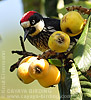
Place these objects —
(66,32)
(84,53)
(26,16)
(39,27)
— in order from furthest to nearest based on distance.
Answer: (39,27)
(26,16)
(66,32)
(84,53)

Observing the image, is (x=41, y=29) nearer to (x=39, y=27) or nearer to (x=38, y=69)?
(x=39, y=27)

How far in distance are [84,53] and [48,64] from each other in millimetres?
168

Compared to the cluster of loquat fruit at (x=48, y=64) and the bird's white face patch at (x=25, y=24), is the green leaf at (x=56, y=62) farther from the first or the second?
the bird's white face patch at (x=25, y=24)

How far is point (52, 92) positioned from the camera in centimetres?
333

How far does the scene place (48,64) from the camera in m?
1.04

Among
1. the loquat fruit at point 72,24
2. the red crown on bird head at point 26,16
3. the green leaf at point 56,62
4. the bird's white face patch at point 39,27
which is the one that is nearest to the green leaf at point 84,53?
the loquat fruit at point 72,24

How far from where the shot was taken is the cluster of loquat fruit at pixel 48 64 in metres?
1.00

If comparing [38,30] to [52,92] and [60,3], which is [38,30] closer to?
[60,3]

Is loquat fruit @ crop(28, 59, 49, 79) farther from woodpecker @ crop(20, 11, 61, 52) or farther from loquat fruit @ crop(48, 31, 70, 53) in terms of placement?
woodpecker @ crop(20, 11, 61, 52)

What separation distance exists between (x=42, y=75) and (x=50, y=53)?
0.12 m

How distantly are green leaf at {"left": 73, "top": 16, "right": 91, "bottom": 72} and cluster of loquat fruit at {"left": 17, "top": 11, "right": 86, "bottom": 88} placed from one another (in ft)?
0.15

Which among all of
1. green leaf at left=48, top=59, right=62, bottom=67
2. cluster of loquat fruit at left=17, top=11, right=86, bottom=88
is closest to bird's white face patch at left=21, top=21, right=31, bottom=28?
green leaf at left=48, top=59, right=62, bottom=67

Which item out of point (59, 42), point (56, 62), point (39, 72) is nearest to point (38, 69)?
point (39, 72)

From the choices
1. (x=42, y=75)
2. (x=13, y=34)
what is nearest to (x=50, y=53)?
(x=42, y=75)
